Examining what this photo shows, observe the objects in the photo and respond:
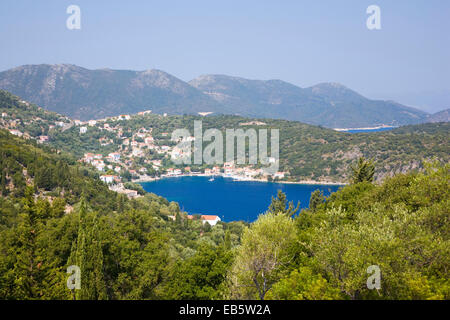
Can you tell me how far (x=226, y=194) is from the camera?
65000 mm

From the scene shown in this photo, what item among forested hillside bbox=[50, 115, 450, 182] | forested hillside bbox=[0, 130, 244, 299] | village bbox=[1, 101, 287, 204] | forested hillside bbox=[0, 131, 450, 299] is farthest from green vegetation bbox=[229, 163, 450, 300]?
forested hillside bbox=[50, 115, 450, 182]

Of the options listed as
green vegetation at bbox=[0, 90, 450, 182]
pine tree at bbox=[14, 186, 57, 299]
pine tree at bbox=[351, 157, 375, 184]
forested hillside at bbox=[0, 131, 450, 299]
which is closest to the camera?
forested hillside at bbox=[0, 131, 450, 299]

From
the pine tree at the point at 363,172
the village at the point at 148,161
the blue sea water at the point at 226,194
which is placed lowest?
the blue sea water at the point at 226,194

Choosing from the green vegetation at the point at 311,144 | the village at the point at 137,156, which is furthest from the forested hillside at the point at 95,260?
the green vegetation at the point at 311,144

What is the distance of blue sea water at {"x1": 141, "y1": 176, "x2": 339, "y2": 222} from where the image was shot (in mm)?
52812

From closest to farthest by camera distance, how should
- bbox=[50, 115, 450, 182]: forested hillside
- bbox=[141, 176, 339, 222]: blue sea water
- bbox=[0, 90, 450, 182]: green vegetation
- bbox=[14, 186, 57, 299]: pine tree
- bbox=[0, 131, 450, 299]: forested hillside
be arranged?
bbox=[0, 131, 450, 299]: forested hillside → bbox=[14, 186, 57, 299]: pine tree → bbox=[141, 176, 339, 222]: blue sea water → bbox=[50, 115, 450, 182]: forested hillside → bbox=[0, 90, 450, 182]: green vegetation

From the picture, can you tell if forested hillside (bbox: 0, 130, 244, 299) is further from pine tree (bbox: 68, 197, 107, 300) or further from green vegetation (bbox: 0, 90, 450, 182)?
green vegetation (bbox: 0, 90, 450, 182)

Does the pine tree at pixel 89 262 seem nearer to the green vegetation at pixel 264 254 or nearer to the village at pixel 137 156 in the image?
the green vegetation at pixel 264 254

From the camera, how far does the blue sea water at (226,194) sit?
52.8 metres

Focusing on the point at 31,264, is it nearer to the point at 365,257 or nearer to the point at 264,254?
the point at 264,254

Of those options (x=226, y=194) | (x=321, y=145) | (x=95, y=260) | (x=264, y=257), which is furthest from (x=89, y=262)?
(x=321, y=145)

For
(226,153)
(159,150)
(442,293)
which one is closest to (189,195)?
(226,153)
